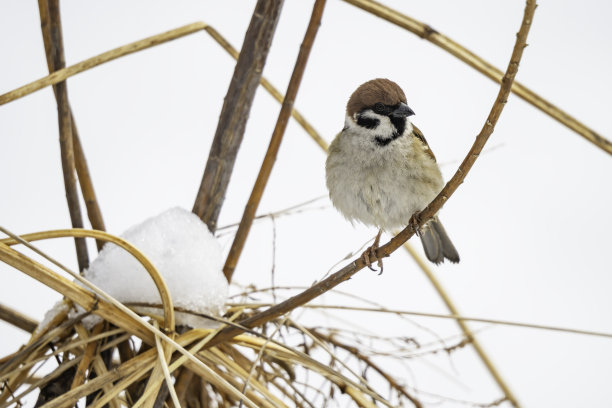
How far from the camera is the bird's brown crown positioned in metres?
1.37

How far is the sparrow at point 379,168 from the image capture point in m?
1.51

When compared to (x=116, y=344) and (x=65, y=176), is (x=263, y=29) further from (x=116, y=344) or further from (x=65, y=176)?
(x=116, y=344)

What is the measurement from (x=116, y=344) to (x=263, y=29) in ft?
2.28

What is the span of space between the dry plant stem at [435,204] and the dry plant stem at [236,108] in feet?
1.14

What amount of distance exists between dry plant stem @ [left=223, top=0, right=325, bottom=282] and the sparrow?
0.25 meters

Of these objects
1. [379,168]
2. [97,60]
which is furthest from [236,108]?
[379,168]

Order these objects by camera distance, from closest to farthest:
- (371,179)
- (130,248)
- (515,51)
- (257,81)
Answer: (515,51) < (130,248) < (257,81) < (371,179)

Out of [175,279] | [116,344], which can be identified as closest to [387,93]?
[175,279]

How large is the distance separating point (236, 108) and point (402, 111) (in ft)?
1.18

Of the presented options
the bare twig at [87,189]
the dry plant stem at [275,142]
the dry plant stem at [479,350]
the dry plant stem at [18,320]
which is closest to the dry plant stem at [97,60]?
the bare twig at [87,189]

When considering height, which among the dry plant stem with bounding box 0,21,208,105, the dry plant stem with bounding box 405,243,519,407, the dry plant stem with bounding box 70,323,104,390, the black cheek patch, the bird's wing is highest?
the bird's wing

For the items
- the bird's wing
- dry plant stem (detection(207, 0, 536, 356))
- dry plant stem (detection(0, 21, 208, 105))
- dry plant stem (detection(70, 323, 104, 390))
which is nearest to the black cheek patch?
the bird's wing

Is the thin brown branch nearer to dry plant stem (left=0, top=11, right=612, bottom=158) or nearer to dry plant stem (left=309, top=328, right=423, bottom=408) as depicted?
dry plant stem (left=0, top=11, right=612, bottom=158)

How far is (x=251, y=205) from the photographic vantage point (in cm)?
128
